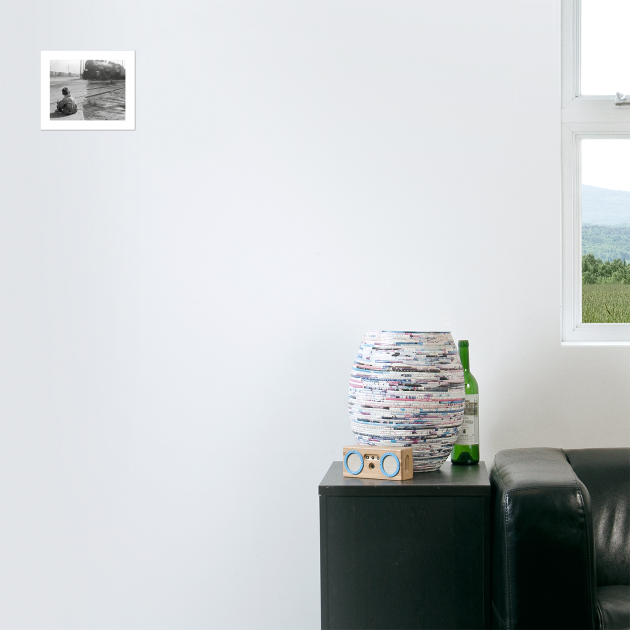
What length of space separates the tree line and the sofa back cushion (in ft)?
2.09

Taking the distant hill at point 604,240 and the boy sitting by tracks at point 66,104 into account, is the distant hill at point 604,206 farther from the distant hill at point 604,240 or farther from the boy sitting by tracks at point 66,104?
the boy sitting by tracks at point 66,104

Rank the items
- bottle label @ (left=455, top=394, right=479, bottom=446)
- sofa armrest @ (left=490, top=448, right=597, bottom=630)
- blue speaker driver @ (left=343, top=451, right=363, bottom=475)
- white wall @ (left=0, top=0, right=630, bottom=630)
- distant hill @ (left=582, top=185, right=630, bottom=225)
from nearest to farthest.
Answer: sofa armrest @ (left=490, top=448, right=597, bottom=630)
blue speaker driver @ (left=343, top=451, right=363, bottom=475)
bottle label @ (left=455, top=394, right=479, bottom=446)
white wall @ (left=0, top=0, right=630, bottom=630)
distant hill @ (left=582, top=185, right=630, bottom=225)

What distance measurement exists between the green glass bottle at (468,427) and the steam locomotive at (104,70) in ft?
4.63

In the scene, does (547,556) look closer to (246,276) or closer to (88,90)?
(246,276)

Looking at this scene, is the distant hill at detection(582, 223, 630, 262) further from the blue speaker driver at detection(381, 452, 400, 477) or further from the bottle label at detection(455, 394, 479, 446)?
the blue speaker driver at detection(381, 452, 400, 477)

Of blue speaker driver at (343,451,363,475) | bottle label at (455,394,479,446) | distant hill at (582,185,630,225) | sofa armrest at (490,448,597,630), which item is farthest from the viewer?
distant hill at (582,185,630,225)

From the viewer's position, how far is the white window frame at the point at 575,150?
7.59ft

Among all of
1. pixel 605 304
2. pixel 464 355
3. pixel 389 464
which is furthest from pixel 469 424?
pixel 605 304

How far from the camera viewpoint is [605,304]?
2363 millimetres

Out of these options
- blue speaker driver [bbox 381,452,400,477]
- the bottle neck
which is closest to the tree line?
the bottle neck

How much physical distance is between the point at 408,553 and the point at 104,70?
177cm

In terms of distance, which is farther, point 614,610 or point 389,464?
point 389,464

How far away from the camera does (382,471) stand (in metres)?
1.76

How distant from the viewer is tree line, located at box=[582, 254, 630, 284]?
2.38m
